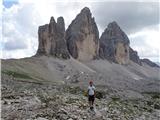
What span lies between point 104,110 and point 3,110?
940 centimetres

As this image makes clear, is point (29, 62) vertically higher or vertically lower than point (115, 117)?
higher

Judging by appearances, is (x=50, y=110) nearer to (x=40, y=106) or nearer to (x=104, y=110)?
(x=40, y=106)

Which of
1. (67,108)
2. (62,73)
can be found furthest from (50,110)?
(62,73)

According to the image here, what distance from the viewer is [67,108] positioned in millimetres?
29750

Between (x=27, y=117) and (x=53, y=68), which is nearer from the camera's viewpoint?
(x=27, y=117)

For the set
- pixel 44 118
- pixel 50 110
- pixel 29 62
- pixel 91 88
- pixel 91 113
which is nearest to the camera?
pixel 44 118

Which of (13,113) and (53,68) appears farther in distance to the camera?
(53,68)

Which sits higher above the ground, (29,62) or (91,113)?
(29,62)

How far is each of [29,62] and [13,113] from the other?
16183 centimetres

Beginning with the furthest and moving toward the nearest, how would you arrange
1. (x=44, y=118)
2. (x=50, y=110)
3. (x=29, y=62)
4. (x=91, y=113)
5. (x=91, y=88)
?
(x=29, y=62)
(x=91, y=88)
(x=91, y=113)
(x=50, y=110)
(x=44, y=118)

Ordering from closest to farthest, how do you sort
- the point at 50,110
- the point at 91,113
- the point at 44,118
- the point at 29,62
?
1. the point at 44,118
2. the point at 50,110
3. the point at 91,113
4. the point at 29,62

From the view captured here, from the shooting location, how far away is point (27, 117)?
26375mm

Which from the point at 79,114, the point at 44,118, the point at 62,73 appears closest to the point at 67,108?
the point at 79,114

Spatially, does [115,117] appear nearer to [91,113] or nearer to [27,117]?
[91,113]
